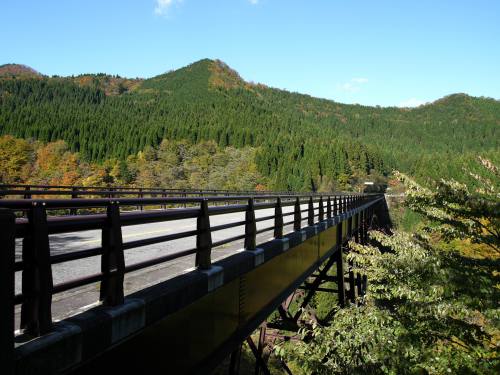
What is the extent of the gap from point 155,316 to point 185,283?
23.8 inches

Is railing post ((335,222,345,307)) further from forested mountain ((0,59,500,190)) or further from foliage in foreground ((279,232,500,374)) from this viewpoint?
forested mountain ((0,59,500,190))

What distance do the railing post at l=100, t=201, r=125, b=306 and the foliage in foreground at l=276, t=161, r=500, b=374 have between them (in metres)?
5.26

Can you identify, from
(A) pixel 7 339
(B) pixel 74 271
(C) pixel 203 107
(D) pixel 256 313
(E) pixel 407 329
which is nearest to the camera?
(A) pixel 7 339

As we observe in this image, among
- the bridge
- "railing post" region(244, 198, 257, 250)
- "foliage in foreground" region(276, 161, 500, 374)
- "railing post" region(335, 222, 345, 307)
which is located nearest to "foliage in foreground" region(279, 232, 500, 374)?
"foliage in foreground" region(276, 161, 500, 374)

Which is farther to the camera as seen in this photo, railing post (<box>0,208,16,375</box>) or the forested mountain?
the forested mountain

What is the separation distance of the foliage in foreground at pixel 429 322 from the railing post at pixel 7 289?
20.7ft

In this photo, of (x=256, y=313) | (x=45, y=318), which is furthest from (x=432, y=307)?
(x=45, y=318)

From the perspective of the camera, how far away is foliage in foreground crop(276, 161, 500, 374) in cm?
760

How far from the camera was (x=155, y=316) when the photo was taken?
12.6 ft

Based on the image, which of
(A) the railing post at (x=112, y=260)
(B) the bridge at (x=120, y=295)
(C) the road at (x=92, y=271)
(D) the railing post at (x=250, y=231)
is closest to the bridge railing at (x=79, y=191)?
(C) the road at (x=92, y=271)

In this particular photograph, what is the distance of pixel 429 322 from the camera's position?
332 inches

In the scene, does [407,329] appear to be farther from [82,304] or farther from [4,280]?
[4,280]

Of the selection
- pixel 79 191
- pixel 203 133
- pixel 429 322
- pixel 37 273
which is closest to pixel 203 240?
pixel 37 273

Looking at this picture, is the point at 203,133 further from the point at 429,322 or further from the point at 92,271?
the point at 92,271
